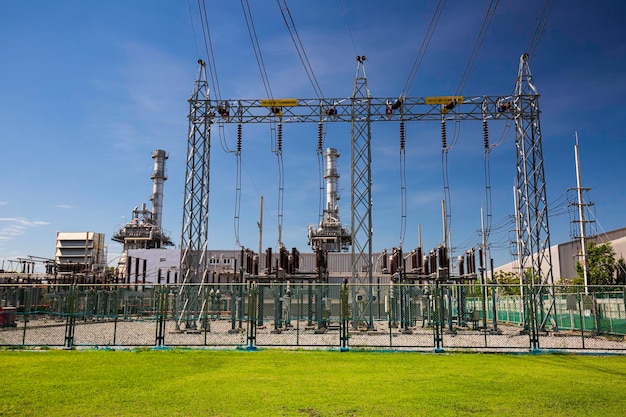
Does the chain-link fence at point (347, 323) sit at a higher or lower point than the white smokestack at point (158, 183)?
lower

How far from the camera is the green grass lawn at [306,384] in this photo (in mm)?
8656

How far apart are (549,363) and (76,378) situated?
1291 centimetres

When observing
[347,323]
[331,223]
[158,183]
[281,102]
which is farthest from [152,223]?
[347,323]

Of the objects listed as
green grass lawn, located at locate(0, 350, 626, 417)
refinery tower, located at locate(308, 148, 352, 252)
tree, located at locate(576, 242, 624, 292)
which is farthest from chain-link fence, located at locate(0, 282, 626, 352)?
refinery tower, located at locate(308, 148, 352, 252)

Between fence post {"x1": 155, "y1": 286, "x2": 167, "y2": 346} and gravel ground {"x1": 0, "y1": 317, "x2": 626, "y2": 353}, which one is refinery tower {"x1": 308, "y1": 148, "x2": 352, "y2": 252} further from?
fence post {"x1": 155, "y1": 286, "x2": 167, "y2": 346}

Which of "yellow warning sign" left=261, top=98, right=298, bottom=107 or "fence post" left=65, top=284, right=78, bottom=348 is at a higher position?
"yellow warning sign" left=261, top=98, right=298, bottom=107

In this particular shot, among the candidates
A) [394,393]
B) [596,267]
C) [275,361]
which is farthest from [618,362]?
[596,267]

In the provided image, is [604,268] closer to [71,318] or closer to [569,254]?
[569,254]

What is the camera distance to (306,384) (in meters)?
10.8

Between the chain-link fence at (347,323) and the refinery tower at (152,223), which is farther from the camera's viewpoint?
the refinery tower at (152,223)

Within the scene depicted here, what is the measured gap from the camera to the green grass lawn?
8.66m

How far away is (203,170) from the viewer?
2761 cm

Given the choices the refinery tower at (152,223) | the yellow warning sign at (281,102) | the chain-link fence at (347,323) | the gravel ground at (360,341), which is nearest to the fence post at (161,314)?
the chain-link fence at (347,323)

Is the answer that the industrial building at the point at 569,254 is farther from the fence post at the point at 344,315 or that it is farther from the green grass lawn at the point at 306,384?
the fence post at the point at 344,315
